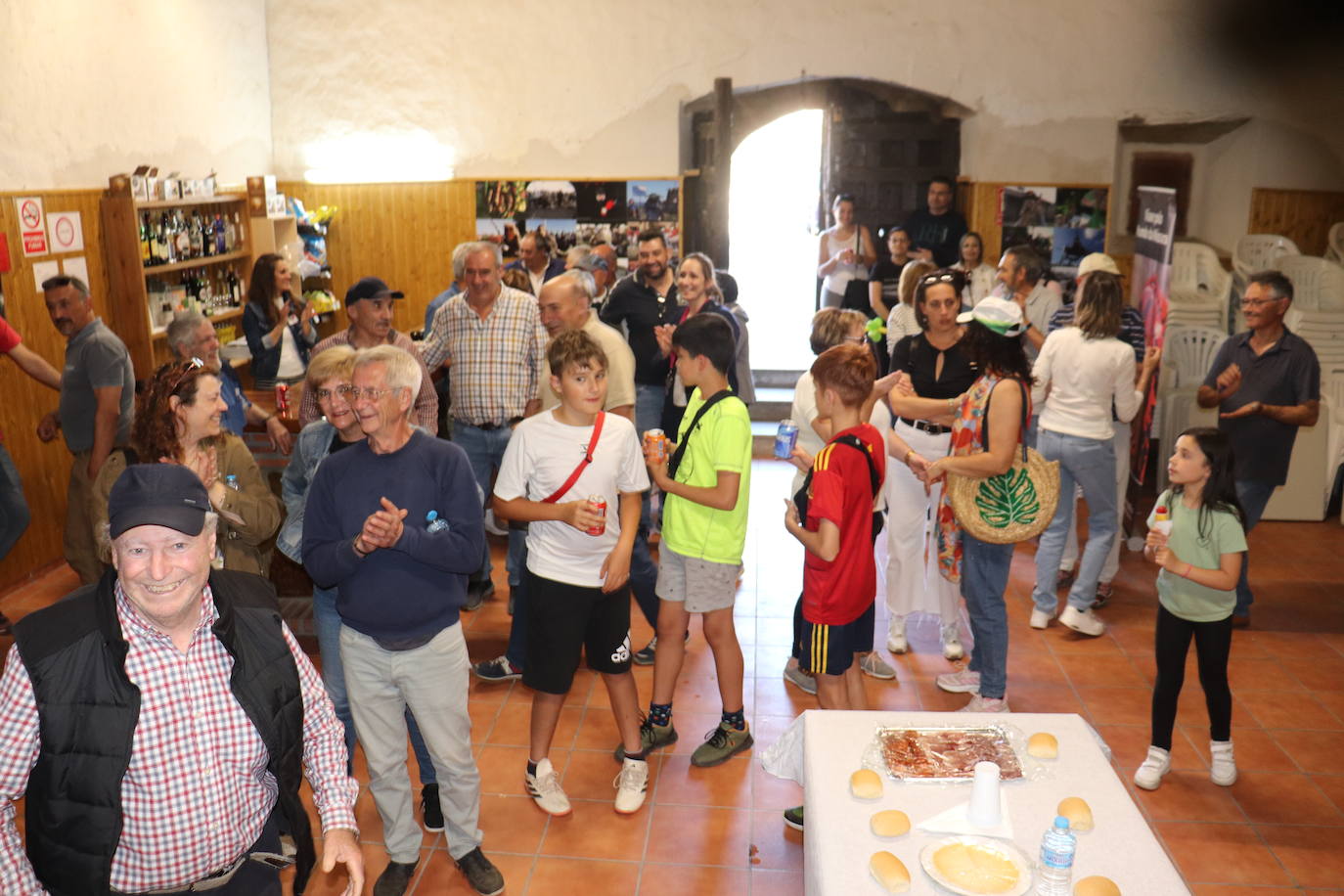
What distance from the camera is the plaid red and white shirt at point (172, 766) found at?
1.94m

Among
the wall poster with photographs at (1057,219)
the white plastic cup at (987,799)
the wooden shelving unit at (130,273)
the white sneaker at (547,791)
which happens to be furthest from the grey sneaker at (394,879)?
the wall poster with photographs at (1057,219)

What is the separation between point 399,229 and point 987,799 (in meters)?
8.18

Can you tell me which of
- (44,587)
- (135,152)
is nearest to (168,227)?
(135,152)

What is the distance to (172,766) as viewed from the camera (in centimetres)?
206

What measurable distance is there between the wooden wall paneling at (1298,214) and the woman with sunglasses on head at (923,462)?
5972 mm

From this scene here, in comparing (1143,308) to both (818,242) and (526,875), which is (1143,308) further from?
(526,875)

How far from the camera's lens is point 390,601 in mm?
3098

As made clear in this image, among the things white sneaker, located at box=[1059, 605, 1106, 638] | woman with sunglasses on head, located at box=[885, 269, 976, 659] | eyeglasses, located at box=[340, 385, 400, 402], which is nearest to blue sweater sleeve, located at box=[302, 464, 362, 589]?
eyeglasses, located at box=[340, 385, 400, 402]

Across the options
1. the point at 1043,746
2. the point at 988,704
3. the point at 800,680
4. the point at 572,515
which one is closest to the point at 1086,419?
the point at 988,704

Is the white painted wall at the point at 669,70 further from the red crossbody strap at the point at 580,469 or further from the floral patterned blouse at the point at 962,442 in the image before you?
the red crossbody strap at the point at 580,469

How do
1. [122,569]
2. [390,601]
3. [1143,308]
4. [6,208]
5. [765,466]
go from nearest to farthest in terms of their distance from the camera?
[122,569] < [390,601] < [6,208] < [1143,308] < [765,466]

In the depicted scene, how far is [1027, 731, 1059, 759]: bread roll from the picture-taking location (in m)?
2.82

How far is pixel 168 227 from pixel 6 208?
60.5 inches

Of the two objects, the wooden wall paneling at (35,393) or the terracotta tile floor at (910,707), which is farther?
the wooden wall paneling at (35,393)
